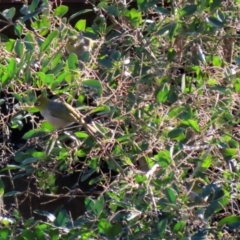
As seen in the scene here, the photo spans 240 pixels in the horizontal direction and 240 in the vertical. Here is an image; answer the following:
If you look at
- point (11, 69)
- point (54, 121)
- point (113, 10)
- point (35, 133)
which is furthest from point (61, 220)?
point (113, 10)

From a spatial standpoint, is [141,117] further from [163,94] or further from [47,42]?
[47,42]

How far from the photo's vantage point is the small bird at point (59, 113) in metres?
2.19

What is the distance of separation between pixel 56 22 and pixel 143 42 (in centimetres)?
32

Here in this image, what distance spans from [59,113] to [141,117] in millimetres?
293

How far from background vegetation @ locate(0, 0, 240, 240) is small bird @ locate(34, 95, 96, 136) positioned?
0.03 m

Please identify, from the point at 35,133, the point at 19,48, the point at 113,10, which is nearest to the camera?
the point at 19,48

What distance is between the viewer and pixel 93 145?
2.15m

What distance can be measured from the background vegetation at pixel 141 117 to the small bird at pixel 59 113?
0.03 metres

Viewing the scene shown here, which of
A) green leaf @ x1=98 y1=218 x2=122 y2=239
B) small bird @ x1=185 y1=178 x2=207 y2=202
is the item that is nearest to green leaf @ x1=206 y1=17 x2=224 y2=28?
small bird @ x1=185 y1=178 x2=207 y2=202

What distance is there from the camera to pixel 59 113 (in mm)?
2330

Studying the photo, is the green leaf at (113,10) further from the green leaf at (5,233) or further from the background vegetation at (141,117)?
the green leaf at (5,233)

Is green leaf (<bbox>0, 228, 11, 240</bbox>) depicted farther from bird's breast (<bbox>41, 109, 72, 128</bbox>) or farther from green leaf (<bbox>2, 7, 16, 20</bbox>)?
green leaf (<bbox>2, 7, 16, 20</bbox>)

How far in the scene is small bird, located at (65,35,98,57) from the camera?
2617 millimetres

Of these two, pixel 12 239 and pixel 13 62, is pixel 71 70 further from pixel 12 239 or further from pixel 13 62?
pixel 12 239
